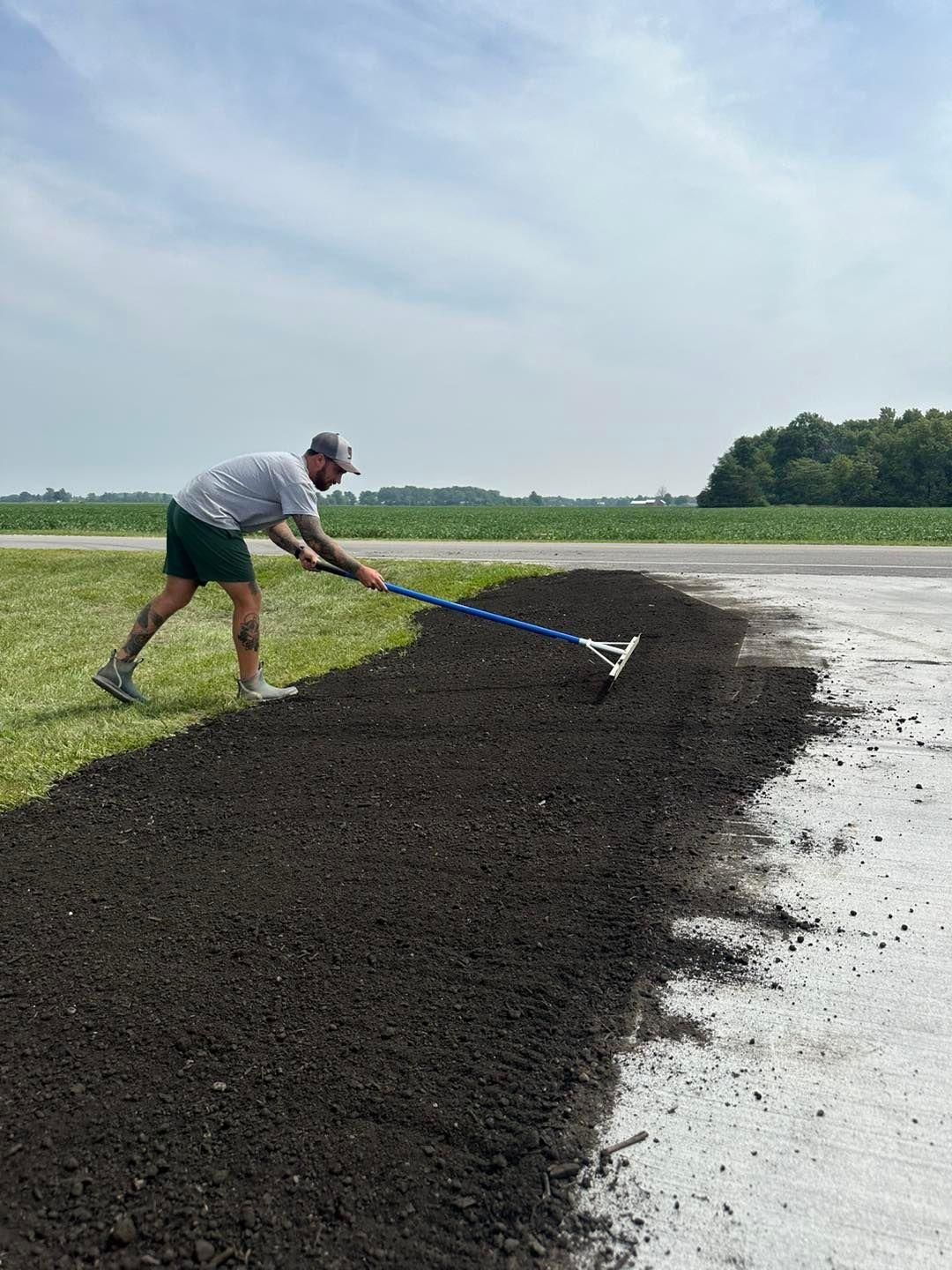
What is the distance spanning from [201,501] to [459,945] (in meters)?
3.57

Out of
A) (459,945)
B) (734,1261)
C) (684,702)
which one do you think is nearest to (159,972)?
(459,945)

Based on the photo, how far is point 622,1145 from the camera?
6.26 feet

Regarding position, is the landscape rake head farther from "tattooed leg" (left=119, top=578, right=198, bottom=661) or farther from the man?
"tattooed leg" (left=119, top=578, right=198, bottom=661)

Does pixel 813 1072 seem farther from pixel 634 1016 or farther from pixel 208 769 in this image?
pixel 208 769

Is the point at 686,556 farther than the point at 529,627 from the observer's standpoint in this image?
Yes

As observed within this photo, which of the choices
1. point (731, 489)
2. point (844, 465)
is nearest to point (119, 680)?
point (844, 465)

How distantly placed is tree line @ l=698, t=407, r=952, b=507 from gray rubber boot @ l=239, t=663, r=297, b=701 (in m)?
83.0

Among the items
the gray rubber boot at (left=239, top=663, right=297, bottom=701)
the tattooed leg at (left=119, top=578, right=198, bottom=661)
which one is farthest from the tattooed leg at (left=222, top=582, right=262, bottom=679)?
the tattooed leg at (left=119, top=578, right=198, bottom=661)

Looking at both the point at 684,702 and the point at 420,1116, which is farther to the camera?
the point at 684,702

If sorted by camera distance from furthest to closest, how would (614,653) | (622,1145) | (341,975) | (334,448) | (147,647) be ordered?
(147,647) → (614,653) → (334,448) → (341,975) → (622,1145)

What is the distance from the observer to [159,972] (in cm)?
257

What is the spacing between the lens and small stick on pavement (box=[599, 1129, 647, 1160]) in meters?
1.89

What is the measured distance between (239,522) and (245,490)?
207 mm

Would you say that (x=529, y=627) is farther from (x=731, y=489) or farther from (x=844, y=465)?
(x=731, y=489)
